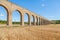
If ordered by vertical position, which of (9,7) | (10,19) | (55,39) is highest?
(9,7)

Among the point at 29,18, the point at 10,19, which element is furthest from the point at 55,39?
the point at 29,18

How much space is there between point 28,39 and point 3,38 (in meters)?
1.68

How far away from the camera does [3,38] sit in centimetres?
773

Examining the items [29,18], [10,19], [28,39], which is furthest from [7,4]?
[28,39]

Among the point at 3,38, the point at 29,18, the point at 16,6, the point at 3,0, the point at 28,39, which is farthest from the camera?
the point at 29,18

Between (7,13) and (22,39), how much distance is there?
15878 millimetres

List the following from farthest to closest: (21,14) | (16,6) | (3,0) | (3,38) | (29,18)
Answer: (29,18) < (21,14) < (16,6) < (3,0) < (3,38)

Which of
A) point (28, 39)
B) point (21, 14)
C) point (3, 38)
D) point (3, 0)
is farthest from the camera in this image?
point (21, 14)

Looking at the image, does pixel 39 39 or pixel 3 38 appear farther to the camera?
pixel 39 39

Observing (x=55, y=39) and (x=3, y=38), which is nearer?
(x=3, y=38)

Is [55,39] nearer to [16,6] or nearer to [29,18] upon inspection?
[16,6]

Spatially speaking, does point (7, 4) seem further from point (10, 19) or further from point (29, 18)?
point (29, 18)

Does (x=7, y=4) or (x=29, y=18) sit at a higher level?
(x=7, y=4)

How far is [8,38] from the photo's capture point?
26.4ft
